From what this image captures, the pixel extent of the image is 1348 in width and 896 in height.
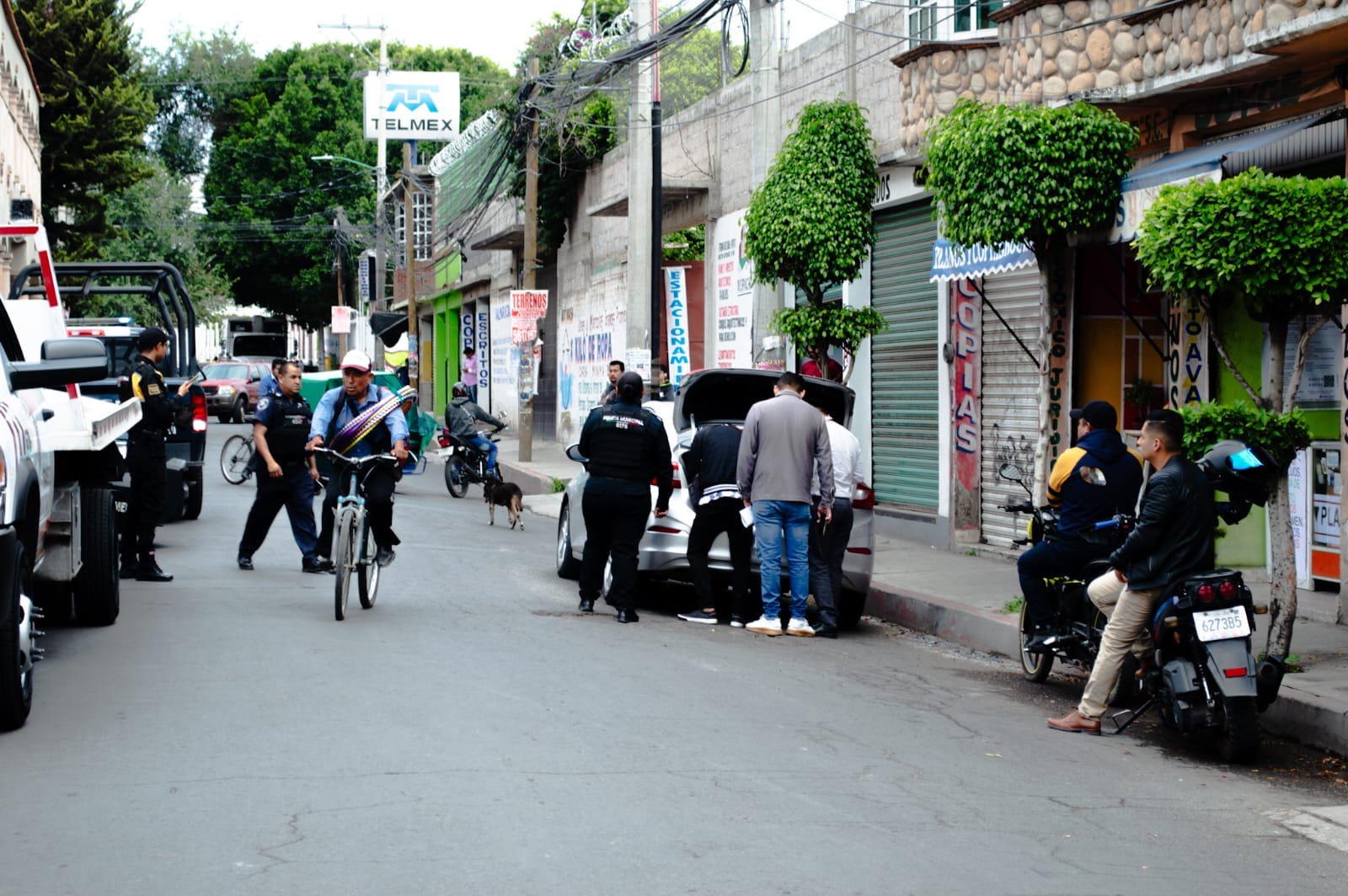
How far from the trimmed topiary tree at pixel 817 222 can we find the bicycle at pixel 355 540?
19.5 ft

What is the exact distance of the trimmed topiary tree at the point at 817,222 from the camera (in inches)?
618

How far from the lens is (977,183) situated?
40.9 ft

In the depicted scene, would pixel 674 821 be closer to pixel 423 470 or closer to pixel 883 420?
pixel 883 420

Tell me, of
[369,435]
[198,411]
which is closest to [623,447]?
[369,435]

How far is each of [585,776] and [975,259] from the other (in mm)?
9045

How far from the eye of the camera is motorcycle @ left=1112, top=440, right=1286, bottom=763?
738 cm

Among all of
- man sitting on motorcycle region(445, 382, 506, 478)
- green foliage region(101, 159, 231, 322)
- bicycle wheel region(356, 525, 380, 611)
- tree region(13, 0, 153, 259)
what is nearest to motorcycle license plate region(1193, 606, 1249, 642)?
bicycle wheel region(356, 525, 380, 611)

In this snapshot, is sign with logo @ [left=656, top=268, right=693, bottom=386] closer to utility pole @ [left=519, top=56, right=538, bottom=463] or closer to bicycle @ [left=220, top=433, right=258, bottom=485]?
utility pole @ [left=519, top=56, right=538, bottom=463]

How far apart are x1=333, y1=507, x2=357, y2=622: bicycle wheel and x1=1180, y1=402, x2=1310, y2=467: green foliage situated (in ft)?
17.4

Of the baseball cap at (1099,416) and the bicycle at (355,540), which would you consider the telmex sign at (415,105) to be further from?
the baseball cap at (1099,416)

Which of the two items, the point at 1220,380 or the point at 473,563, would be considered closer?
the point at 1220,380

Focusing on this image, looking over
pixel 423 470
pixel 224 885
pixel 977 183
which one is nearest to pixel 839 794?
pixel 224 885

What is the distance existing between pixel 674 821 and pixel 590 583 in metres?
5.84

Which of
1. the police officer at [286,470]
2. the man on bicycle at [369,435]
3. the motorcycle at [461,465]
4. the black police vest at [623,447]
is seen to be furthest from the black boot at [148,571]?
the motorcycle at [461,465]
